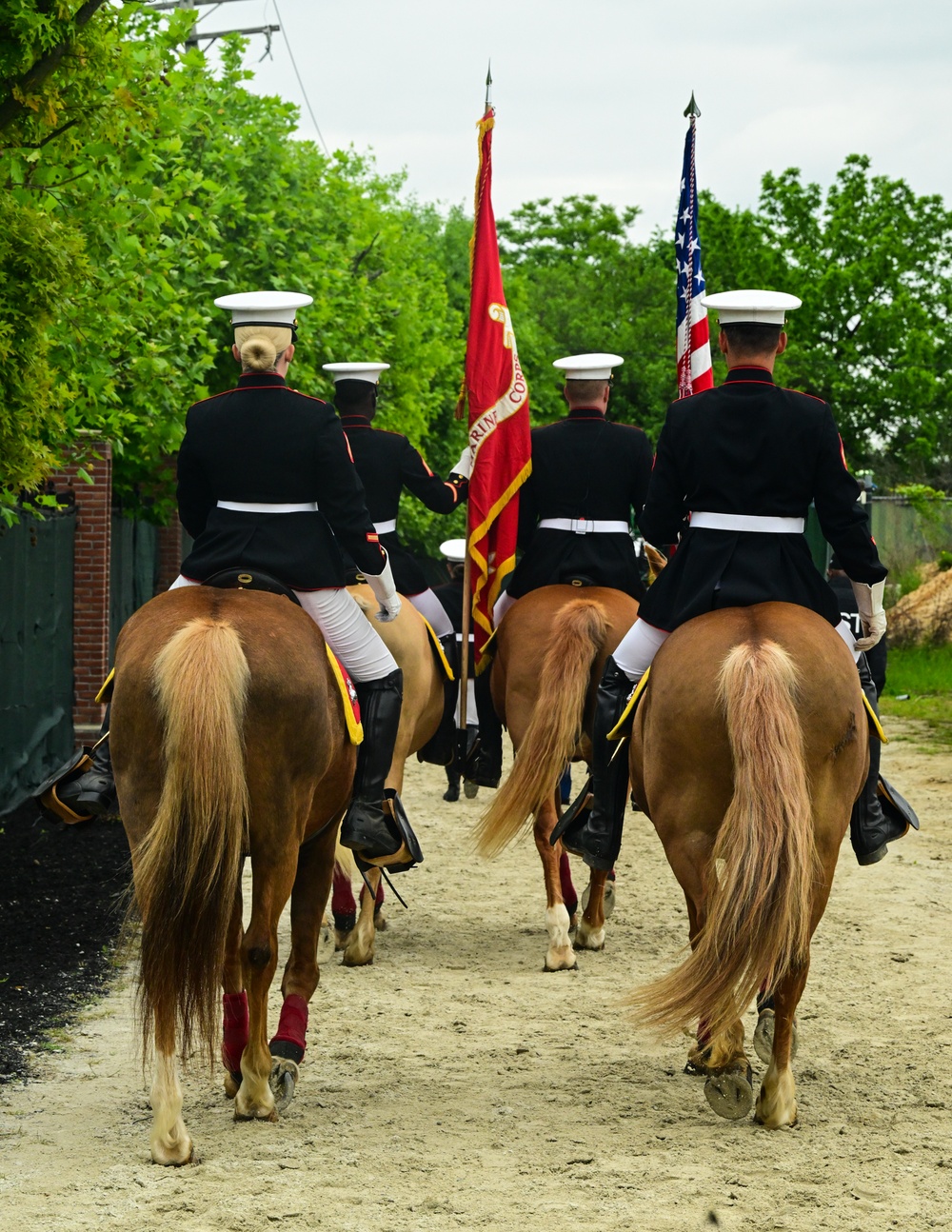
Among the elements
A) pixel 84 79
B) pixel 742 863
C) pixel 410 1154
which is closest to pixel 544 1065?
pixel 410 1154

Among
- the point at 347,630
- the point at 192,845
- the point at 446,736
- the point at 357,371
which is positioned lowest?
the point at 446,736

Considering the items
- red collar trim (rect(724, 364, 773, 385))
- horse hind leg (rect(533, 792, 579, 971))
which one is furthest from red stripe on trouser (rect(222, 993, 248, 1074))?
red collar trim (rect(724, 364, 773, 385))

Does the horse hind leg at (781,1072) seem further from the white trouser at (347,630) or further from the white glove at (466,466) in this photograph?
the white glove at (466,466)

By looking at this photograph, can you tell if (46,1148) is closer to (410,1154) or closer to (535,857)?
(410,1154)

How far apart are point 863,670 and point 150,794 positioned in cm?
331

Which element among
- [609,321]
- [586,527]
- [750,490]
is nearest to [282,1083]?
[750,490]

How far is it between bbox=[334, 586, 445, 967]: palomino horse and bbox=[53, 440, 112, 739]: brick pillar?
583 cm

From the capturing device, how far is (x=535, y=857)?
11.6m

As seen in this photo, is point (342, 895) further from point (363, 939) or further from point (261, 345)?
point (261, 345)

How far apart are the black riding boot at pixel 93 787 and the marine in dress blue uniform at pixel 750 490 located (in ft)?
6.63

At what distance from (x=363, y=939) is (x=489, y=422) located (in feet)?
9.11

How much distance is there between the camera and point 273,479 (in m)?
5.79

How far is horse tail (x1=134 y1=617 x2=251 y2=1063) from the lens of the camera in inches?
195

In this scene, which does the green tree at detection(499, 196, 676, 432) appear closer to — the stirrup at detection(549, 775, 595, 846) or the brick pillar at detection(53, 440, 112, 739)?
the brick pillar at detection(53, 440, 112, 739)
